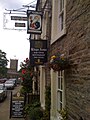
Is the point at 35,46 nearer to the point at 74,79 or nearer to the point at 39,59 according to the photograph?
the point at 39,59

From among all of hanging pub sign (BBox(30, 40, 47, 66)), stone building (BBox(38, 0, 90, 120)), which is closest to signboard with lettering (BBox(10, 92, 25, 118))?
hanging pub sign (BBox(30, 40, 47, 66))

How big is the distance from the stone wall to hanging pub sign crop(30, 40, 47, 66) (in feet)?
11.0

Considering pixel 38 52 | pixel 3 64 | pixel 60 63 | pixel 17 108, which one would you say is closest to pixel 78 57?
pixel 60 63

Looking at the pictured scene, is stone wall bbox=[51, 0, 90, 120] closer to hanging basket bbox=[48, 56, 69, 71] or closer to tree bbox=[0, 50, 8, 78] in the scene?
hanging basket bbox=[48, 56, 69, 71]

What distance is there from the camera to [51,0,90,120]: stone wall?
15.0 ft

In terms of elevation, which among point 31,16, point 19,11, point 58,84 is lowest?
point 58,84

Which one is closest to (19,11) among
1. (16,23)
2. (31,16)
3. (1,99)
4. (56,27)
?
(16,23)

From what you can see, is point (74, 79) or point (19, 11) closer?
point (74, 79)

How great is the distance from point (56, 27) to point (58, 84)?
1.95 meters

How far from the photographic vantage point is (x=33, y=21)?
10352mm

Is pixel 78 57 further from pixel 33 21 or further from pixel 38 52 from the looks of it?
pixel 33 21

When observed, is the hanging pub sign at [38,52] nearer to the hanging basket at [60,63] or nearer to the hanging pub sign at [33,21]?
the hanging pub sign at [33,21]

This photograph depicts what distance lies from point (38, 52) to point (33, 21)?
5.09 ft

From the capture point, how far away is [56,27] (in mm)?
8055
